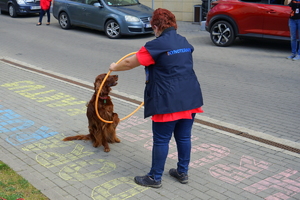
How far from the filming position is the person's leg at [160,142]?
447 cm

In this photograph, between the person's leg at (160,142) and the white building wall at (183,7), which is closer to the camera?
the person's leg at (160,142)

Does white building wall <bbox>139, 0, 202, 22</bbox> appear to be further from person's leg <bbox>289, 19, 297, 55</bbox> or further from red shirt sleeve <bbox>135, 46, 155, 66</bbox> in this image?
red shirt sleeve <bbox>135, 46, 155, 66</bbox>

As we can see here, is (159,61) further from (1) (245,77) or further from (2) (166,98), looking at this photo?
(1) (245,77)

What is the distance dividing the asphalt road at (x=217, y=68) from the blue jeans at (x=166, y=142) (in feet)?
7.00

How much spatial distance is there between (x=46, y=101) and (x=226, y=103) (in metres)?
3.62

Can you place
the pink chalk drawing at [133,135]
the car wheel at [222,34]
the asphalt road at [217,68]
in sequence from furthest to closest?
the car wheel at [222,34] < the asphalt road at [217,68] < the pink chalk drawing at [133,135]

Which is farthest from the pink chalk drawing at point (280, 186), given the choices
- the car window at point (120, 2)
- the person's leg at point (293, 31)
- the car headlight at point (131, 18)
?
the car window at point (120, 2)

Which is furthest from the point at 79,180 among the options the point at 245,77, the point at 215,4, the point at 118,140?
the point at 215,4

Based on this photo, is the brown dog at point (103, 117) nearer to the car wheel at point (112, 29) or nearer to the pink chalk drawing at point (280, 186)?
the pink chalk drawing at point (280, 186)

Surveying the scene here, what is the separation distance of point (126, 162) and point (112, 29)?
10.8 metres

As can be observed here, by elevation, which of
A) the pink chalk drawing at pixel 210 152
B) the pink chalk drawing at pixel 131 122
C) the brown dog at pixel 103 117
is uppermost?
the brown dog at pixel 103 117

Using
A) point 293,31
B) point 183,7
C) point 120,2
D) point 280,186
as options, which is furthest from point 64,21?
point 280,186

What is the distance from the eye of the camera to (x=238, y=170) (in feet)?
16.9

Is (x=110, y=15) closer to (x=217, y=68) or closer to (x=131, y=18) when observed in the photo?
(x=131, y=18)
